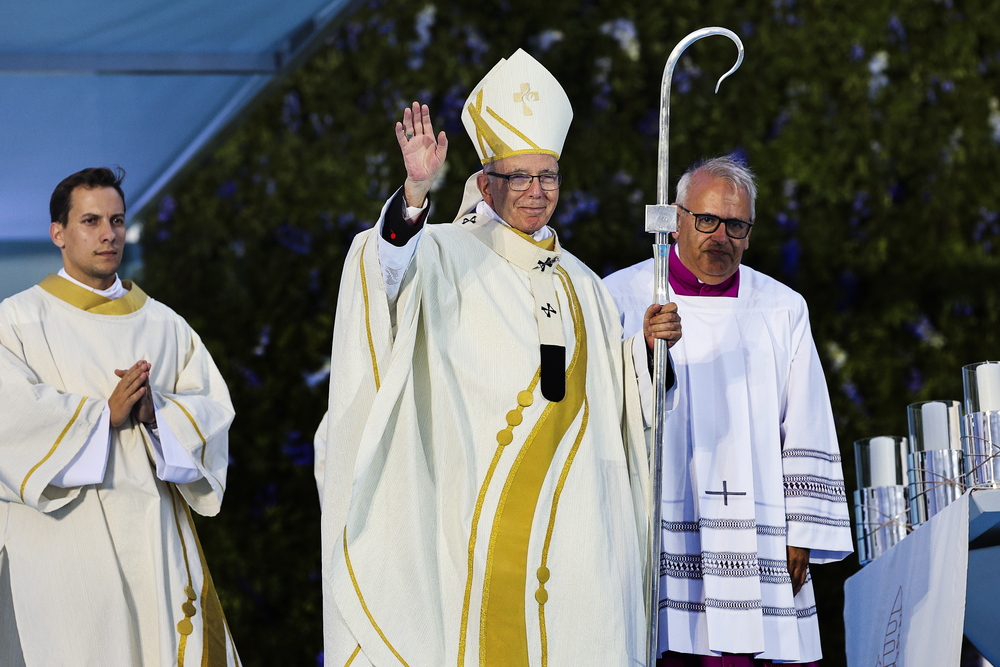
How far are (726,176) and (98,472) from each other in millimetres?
2248

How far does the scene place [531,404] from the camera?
392 cm

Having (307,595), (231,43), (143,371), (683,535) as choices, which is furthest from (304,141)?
(683,535)

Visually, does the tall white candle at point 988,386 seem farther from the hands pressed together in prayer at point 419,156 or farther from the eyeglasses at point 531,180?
the hands pressed together in prayer at point 419,156

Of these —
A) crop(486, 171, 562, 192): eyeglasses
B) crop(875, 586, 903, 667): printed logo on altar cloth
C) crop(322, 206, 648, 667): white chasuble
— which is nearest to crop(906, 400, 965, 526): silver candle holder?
crop(875, 586, 903, 667): printed logo on altar cloth

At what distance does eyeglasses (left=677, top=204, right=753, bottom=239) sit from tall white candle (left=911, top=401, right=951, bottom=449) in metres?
0.84

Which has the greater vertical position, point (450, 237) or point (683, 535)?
point (450, 237)

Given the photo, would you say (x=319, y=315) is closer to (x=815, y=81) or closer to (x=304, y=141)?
(x=304, y=141)

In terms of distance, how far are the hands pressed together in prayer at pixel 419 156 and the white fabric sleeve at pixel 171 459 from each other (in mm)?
1360

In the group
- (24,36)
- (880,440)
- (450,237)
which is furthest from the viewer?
(24,36)

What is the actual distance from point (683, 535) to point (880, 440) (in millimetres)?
903

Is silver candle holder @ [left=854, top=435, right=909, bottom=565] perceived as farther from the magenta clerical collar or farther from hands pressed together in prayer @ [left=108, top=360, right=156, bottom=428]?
hands pressed together in prayer @ [left=108, top=360, right=156, bottom=428]

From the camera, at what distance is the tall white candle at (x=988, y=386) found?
3.87 meters

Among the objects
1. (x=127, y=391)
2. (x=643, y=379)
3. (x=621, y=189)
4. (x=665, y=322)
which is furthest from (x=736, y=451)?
(x=621, y=189)

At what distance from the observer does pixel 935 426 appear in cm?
424
